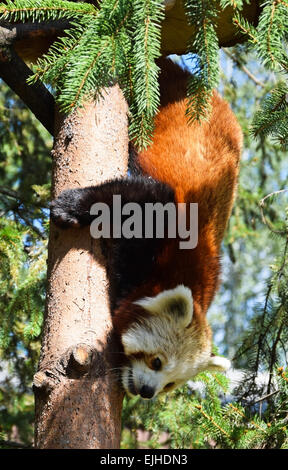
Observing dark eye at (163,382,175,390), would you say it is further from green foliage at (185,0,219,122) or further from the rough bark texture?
green foliage at (185,0,219,122)

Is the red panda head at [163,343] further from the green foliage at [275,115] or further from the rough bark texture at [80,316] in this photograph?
the green foliage at [275,115]

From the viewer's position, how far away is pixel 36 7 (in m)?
2.06

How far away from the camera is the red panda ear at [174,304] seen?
2.86m

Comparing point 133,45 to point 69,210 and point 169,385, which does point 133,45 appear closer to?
point 69,210

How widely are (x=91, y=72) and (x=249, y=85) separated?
4.35 metres

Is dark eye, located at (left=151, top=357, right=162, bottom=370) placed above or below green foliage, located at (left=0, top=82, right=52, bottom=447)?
below

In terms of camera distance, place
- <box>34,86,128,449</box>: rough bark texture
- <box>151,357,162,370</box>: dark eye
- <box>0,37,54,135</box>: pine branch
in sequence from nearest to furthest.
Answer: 1. <box>34,86,128,449</box>: rough bark texture
2. <box>0,37,54,135</box>: pine branch
3. <box>151,357,162,370</box>: dark eye

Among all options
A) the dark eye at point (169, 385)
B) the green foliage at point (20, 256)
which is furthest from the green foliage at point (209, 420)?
the green foliage at point (20, 256)

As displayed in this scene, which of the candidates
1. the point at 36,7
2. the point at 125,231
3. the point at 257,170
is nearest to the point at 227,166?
the point at 125,231

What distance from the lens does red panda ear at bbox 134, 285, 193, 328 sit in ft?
9.37

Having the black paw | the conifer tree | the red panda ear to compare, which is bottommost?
the red panda ear

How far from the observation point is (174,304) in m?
2.94

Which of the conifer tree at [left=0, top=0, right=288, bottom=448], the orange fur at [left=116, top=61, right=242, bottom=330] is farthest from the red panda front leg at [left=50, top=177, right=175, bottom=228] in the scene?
the conifer tree at [left=0, top=0, right=288, bottom=448]
